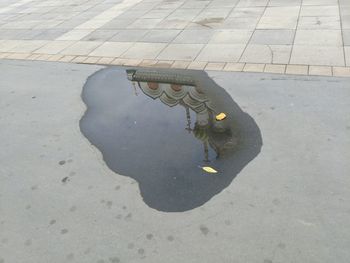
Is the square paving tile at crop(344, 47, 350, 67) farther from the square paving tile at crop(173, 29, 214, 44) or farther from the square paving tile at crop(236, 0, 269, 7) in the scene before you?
the square paving tile at crop(236, 0, 269, 7)

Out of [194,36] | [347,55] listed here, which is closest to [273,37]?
[347,55]

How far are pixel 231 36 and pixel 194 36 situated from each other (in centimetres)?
100

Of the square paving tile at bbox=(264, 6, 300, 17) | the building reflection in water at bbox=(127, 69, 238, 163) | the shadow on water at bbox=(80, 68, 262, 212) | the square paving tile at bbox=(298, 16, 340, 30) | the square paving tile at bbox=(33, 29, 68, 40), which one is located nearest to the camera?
the shadow on water at bbox=(80, 68, 262, 212)

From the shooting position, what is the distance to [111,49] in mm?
8961

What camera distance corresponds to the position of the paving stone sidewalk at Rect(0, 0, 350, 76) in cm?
727

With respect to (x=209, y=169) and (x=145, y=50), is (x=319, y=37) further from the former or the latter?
(x=209, y=169)

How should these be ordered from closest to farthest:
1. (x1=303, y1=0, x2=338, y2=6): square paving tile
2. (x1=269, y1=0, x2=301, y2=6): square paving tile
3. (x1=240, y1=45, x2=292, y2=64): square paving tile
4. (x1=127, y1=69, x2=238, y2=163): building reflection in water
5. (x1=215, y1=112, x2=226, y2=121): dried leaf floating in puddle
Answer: (x1=127, y1=69, x2=238, y2=163): building reflection in water
(x1=215, y1=112, x2=226, y2=121): dried leaf floating in puddle
(x1=240, y1=45, x2=292, y2=64): square paving tile
(x1=303, y1=0, x2=338, y2=6): square paving tile
(x1=269, y1=0, x2=301, y2=6): square paving tile

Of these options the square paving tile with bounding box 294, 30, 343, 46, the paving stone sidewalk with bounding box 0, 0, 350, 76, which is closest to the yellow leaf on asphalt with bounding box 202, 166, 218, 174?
the paving stone sidewalk with bounding box 0, 0, 350, 76

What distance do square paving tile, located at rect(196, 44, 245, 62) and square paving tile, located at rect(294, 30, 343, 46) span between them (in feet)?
4.55

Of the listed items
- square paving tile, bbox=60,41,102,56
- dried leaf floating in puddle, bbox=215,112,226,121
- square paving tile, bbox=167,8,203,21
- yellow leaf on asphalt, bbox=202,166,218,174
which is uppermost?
square paving tile, bbox=167,8,203,21

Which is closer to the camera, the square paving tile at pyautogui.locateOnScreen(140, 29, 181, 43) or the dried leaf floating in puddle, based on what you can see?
the dried leaf floating in puddle

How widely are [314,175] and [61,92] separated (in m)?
5.40

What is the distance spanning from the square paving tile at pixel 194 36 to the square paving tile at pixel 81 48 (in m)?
2.36

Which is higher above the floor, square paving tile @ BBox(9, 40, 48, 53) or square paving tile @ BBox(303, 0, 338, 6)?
square paving tile @ BBox(9, 40, 48, 53)
